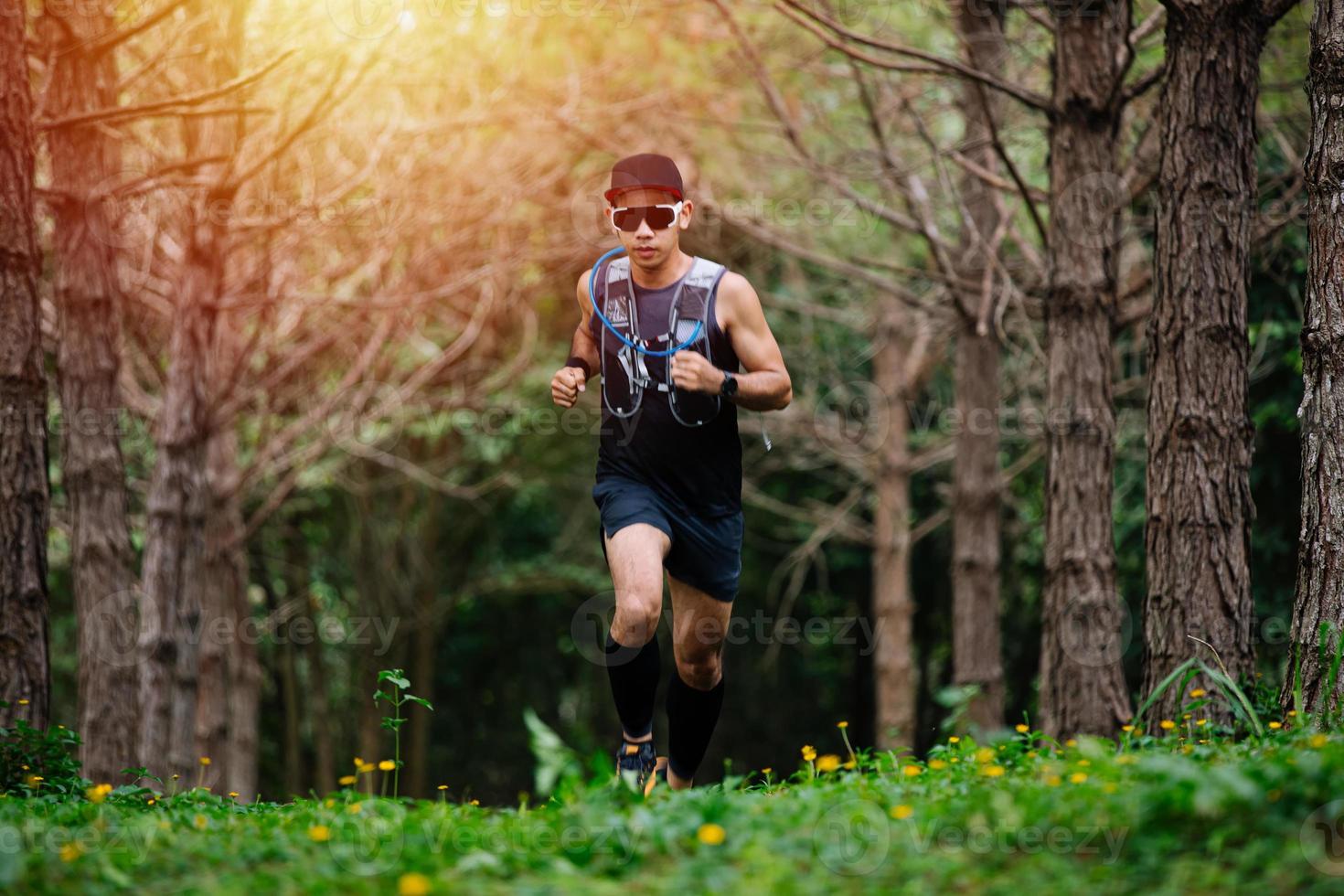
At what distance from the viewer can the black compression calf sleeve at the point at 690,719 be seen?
543 cm

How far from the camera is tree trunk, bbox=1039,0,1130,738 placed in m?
7.07

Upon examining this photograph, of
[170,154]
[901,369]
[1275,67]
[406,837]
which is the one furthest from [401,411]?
[406,837]

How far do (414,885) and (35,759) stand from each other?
3.03 metres

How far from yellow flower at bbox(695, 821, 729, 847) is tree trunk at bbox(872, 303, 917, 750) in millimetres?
11595

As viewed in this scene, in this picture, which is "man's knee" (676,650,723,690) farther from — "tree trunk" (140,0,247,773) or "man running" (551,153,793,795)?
"tree trunk" (140,0,247,773)

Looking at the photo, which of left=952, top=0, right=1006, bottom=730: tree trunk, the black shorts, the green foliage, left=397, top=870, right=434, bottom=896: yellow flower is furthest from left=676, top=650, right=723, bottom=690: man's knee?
left=952, top=0, right=1006, bottom=730: tree trunk

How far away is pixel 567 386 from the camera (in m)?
4.97

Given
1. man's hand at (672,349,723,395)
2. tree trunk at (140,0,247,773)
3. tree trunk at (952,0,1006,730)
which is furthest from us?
tree trunk at (952,0,1006,730)

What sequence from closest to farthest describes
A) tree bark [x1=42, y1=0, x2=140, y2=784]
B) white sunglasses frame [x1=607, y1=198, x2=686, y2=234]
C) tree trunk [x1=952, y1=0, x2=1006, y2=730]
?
1. white sunglasses frame [x1=607, y1=198, x2=686, y2=234]
2. tree bark [x1=42, y1=0, x2=140, y2=784]
3. tree trunk [x1=952, y1=0, x2=1006, y2=730]

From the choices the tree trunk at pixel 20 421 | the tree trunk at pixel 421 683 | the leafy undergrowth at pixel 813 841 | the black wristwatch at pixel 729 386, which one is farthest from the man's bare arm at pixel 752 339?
the tree trunk at pixel 421 683

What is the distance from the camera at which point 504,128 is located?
12055mm

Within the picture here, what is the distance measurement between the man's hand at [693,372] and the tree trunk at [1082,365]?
117 inches

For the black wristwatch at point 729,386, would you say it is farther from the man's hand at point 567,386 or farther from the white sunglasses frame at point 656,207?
the white sunglasses frame at point 656,207

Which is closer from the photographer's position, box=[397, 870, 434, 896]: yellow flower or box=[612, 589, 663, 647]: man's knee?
box=[397, 870, 434, 896]: yellow flower
